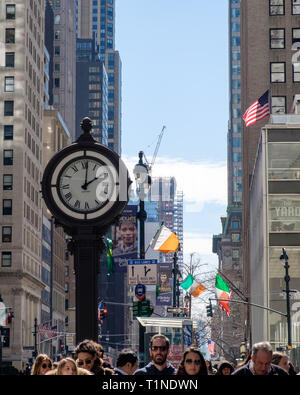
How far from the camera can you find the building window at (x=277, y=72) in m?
98.2

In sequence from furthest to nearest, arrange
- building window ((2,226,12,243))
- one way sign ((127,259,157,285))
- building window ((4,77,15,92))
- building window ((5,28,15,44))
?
building window ((5,28,15,44))
building window ((4,77,15,92))
building window ((2,226,12,243))
one way sign ((127,259,157,285))

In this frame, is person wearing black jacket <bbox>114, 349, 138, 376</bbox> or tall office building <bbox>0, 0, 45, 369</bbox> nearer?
person wearing black jacket <bbox>114, 349, 138, 376</bbox>

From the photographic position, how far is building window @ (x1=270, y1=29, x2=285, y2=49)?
322ft

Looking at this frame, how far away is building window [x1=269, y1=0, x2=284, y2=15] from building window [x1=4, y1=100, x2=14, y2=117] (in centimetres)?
4246

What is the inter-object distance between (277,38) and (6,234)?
47235 millimetres

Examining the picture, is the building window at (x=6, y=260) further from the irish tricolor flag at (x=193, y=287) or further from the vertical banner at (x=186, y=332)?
the vertical banner at (x=186, y=332)

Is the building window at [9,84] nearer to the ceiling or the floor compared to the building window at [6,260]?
nearer to the ceiling

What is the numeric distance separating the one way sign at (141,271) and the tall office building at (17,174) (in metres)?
103

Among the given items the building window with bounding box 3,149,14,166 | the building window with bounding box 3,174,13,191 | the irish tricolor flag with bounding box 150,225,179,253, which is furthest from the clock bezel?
the building window with bounding box 3,149,14,166

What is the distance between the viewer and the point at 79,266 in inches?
433

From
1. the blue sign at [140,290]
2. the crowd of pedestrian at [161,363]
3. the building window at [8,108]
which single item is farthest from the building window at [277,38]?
the crowd of pedestrian at [161,363]

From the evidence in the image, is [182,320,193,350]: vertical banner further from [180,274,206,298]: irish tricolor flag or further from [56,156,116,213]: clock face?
[56,156,116,213]: clock face

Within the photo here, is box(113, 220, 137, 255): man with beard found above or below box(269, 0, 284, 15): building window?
below
